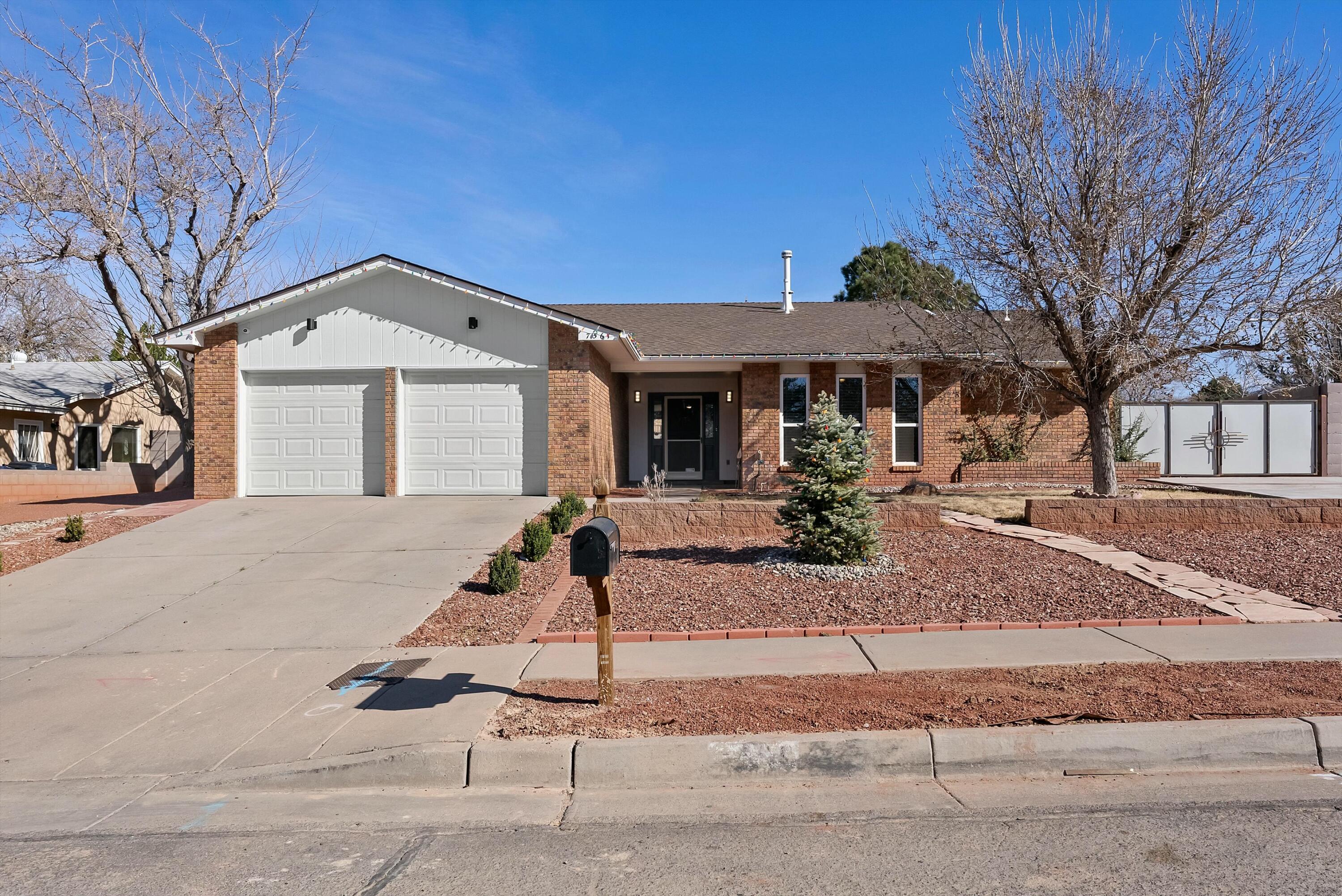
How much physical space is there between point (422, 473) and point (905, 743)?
11993 mm

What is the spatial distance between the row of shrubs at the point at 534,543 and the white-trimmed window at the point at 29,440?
1736 cm

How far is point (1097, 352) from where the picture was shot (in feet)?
39.7

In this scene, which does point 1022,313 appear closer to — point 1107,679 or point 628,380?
point 1107,679

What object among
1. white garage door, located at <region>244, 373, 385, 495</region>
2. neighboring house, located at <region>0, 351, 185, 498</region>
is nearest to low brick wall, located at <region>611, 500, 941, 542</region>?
white garage door, located at <region>244, 373, 385, 495</region>

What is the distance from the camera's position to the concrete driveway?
5.30m

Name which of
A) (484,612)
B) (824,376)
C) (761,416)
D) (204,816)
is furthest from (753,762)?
(824,376)

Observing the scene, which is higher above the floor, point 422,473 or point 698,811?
point 422,473

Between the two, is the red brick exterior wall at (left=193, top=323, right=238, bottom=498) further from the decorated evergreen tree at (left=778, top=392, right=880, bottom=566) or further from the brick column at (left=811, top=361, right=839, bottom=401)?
the brick column at (left=811, top=361, right=839, bottom=401)

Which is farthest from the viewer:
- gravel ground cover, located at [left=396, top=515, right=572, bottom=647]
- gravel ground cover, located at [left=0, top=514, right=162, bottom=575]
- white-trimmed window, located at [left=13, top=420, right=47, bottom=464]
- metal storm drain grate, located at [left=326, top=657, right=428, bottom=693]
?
white-trimmed window, located at [left=13, top=420, right=47, bottom=464]

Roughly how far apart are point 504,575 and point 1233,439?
61.0 ft

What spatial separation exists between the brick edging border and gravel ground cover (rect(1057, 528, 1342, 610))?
164cm

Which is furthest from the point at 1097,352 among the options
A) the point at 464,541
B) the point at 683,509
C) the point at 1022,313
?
the point at 464,541

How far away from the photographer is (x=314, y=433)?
15398mm

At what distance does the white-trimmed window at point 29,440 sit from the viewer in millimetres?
22750
